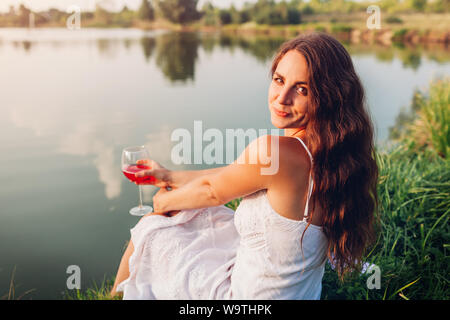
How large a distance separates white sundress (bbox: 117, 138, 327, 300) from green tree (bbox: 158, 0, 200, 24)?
83.2 feet

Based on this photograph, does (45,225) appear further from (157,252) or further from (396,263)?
(396,263)

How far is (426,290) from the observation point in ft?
8.84

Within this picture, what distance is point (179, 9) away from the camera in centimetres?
2509

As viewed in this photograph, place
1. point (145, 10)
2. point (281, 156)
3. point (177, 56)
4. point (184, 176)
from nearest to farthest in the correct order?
1. point (281, 156)
2. point (184, 176)
3. point (145, 10)
4. point (177, 56)

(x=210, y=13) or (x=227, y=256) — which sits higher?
(x=210, y=13)

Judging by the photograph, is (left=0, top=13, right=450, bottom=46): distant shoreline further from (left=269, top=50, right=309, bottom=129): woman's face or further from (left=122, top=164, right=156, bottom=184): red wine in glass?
(left=269, top=50, right=309, bottom=129): woman's face

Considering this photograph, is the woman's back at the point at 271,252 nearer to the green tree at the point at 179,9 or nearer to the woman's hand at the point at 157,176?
the woman's hand at the point at 157,176

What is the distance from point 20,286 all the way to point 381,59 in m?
24.5

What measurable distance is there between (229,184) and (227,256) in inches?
19.8

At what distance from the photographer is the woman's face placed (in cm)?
155

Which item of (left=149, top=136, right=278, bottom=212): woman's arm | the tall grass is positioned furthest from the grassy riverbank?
(left=149, top=136, right=278, bottom=212): woman's arm

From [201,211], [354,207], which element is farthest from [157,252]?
[354,207]

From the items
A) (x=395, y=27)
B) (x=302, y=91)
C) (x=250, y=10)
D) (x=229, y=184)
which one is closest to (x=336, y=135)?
(x=302, y=91)

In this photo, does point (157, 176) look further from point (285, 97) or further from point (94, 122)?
point (94, 122)
